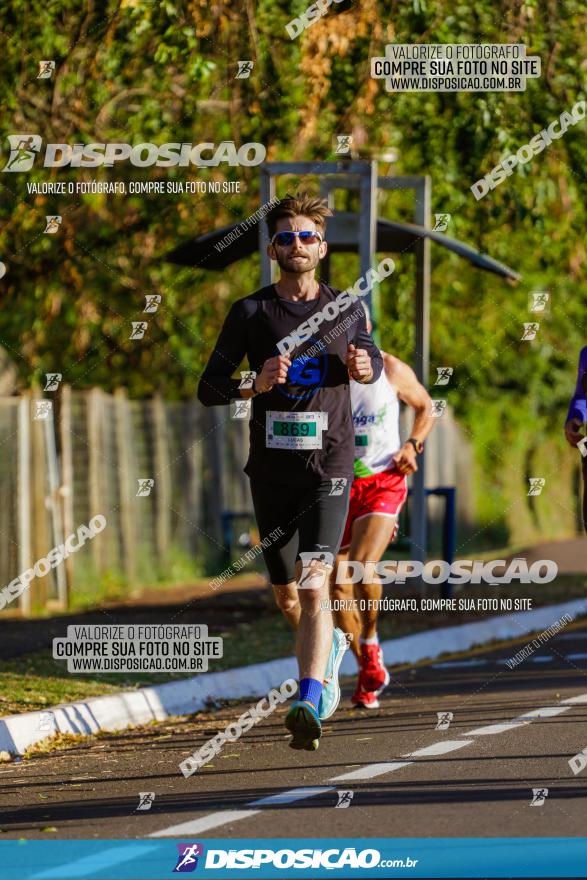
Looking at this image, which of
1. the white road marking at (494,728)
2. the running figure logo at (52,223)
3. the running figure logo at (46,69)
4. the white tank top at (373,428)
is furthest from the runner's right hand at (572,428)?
the running figure logo at (52,223)

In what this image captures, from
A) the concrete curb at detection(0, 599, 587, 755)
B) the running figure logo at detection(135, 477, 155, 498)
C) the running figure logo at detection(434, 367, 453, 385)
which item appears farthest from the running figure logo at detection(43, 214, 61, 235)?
the running figure logo at detection(135, 477, 155, 498)

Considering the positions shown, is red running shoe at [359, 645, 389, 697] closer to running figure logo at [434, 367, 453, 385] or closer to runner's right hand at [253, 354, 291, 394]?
runner's right hand at [253, 354, 291, 394]

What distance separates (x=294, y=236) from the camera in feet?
26.9

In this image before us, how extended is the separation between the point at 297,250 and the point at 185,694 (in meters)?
3.74

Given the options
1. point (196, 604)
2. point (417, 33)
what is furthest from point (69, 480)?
point (417, 33)

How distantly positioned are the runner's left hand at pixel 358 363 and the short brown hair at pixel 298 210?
668 mm

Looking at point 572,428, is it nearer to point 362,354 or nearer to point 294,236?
point 362,354

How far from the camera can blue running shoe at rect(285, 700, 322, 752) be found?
25.2 feet

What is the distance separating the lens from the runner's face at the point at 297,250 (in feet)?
27.0

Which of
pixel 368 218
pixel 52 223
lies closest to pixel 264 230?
pixel 368 218

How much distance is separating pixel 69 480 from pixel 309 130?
5270 mm

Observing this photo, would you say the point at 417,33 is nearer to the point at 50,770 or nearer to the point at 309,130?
the point at 309,130

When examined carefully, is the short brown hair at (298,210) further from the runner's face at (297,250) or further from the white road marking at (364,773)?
the white road marking at (364,773)

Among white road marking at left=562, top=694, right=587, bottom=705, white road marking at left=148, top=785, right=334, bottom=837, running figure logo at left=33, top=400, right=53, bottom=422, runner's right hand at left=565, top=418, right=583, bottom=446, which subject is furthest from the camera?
running figure logo at left=33, top=400, right=53, bottom=422
